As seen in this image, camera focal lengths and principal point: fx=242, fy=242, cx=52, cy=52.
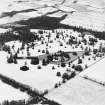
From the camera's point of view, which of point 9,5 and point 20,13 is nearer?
point 20,13

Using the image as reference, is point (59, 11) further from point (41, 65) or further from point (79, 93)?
point (79, 93)

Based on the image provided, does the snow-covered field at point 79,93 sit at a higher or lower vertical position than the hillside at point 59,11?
higher

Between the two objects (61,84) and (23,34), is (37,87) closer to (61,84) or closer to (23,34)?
(61,84)

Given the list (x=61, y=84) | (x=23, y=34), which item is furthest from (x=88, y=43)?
(x=61, y=84)

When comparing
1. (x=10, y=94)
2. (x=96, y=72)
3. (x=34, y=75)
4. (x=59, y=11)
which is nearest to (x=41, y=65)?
(x=34, y=75)

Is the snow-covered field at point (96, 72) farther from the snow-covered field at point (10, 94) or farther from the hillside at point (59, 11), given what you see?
the hillside at point (59, 11)

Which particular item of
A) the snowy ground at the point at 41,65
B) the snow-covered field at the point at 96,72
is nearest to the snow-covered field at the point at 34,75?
the snowy ground at the point at 41,65

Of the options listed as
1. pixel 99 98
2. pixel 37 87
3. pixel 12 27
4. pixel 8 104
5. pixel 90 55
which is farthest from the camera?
pixel 12 27
